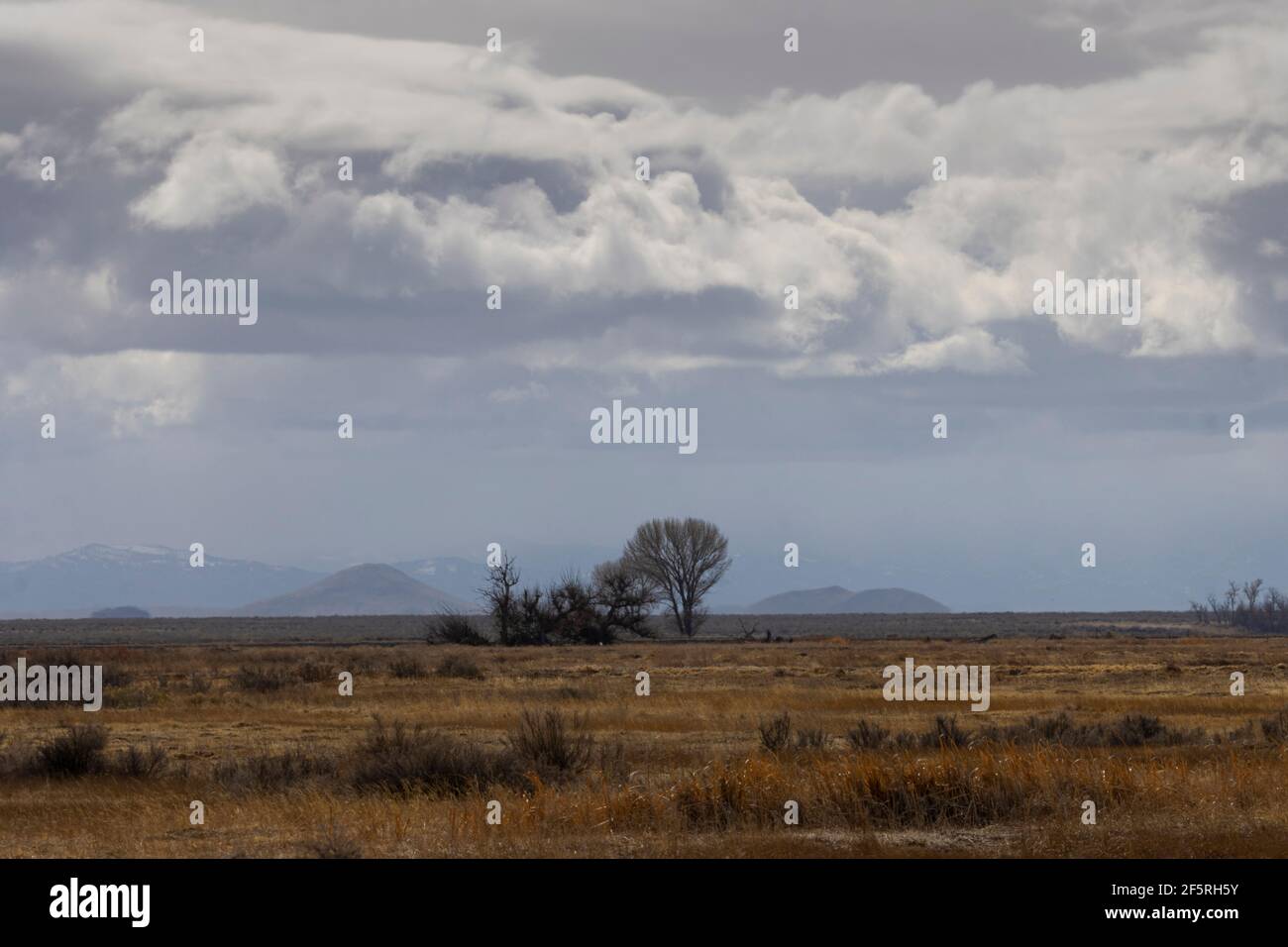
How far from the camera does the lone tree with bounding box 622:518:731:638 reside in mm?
131875

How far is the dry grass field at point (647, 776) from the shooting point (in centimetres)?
1488

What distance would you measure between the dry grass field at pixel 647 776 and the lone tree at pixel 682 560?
3549 inches

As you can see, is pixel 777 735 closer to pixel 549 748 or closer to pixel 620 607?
pixel 549 748

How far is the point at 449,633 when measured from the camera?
8706 centimetres

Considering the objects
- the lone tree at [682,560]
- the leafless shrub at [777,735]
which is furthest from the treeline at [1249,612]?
the leafless shrub at [777,735]

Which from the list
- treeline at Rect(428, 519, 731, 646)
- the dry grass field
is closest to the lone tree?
treeline at Rect(428, 519, 731, 646)

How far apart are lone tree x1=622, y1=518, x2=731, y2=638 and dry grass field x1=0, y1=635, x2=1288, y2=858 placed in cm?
9016

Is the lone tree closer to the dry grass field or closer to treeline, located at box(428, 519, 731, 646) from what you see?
treeline, located at box(428, 519, 731, 646)

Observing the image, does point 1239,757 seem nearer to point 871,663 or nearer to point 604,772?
point 604,772

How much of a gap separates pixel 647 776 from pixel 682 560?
11473 cm

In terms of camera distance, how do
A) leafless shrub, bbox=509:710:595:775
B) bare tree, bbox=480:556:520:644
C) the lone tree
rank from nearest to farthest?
leafless shrub, bbox=509:710:595:775 < bare tree, bbox=480:556:520:644 < the lone tree

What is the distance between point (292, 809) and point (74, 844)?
9.37ft

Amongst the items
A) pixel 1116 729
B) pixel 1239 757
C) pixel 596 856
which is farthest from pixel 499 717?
pixel 596 856
